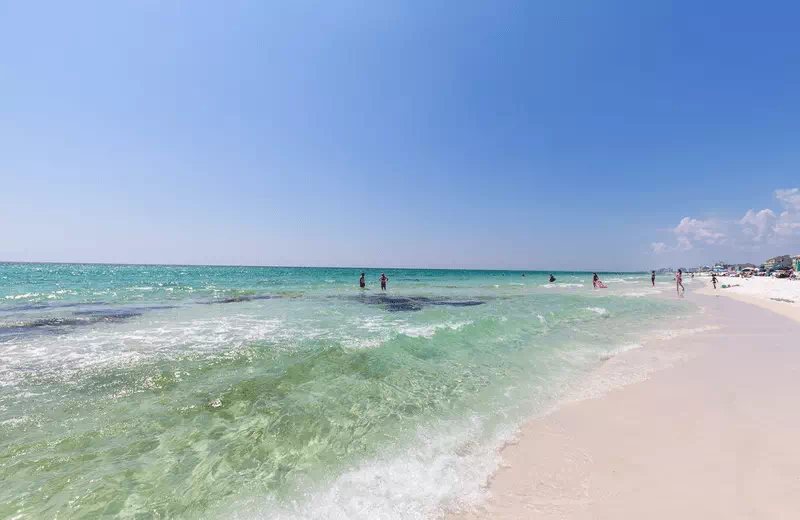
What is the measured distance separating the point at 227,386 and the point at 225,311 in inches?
538

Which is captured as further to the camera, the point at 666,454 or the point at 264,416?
the point at 264,416

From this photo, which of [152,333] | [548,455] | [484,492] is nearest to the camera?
[484,492]

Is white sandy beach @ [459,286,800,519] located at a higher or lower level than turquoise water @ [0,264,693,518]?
higher

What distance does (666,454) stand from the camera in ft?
14.3

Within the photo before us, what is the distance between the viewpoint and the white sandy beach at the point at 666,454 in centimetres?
343

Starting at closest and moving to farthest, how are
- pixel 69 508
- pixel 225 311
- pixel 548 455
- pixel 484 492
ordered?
pixel 69 508
pixel 484 492
pixel 548 455
pixel 225 311

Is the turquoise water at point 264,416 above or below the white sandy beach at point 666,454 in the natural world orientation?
below

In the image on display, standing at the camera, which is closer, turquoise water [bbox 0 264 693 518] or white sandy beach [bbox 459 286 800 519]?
white sandy beach [bbox 459 286 800 519]

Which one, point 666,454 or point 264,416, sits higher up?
point 666,454

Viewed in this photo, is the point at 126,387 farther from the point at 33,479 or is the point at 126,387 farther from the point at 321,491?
the point at 321,491

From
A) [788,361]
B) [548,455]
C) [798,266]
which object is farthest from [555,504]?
[798,266]

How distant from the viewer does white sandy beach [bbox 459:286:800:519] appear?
11.3ft

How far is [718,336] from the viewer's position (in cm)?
1239

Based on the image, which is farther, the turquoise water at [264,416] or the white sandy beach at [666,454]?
the turquoise water at [264,416]
